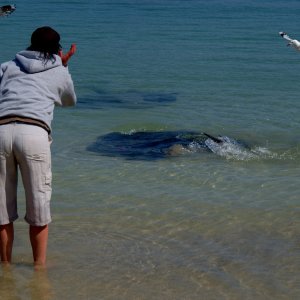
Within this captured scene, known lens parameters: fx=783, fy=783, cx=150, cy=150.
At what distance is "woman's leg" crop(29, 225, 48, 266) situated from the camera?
5309 millimetres

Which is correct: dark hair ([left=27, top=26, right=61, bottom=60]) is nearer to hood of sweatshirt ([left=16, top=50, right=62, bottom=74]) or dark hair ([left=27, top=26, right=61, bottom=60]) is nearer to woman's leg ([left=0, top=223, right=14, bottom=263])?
hood of sweatshirt ([left=16, top=50, right=62, bottom=74])

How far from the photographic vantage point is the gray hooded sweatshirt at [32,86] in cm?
505

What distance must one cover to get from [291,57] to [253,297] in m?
15.0

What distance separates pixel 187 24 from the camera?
1099 inches

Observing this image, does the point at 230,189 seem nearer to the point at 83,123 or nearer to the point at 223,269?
the point at 223,269

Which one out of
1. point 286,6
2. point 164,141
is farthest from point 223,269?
point 286,6

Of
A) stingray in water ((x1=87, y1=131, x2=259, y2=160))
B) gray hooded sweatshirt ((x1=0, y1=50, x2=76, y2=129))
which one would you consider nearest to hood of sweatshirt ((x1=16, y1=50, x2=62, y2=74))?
gray hooded sweatshirt ((x1=0, y1=50, x2=76, y2=129))

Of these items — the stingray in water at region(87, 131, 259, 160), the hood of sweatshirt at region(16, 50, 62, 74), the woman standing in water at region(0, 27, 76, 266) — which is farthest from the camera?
the stingray in water at region(87, 131, 259, 160)

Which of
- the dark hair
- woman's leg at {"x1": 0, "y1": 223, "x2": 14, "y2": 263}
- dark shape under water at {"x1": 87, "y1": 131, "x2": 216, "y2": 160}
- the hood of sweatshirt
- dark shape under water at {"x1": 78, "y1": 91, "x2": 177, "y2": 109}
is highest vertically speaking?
the dark hair

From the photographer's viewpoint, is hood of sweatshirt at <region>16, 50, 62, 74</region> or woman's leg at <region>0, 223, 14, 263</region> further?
woman's leg at <region>0, 223, 14, 263</region>

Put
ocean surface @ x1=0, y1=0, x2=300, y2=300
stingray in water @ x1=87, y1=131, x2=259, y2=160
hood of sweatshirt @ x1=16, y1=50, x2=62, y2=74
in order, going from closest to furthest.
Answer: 1. hood of sweatshirt @ x1=16, y1=50, x2=62, y2=74
2. ocean surface @ x1=0, y1=0, x2=300, y2=300
3. stingray in water @ x1=87, y1=131, x2=259, y2=160

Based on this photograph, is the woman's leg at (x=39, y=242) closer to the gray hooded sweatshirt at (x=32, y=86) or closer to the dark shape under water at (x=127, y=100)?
the gray hooded sweatshirt at (x=32, y=86)

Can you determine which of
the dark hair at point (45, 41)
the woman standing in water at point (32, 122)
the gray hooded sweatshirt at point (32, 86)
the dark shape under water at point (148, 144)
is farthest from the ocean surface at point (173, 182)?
the dark hair at point (45, 41)

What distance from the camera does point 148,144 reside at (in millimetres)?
10156
